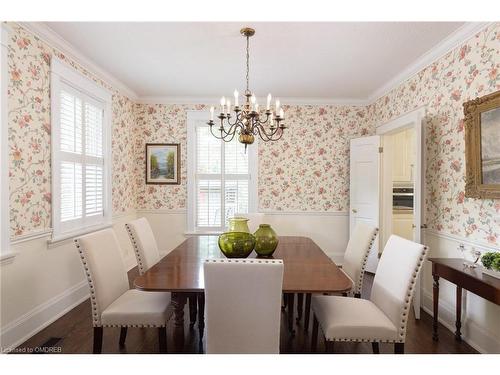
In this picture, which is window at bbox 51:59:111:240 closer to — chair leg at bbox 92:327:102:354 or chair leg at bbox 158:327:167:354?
chair leg at bbox 92:327:102:354

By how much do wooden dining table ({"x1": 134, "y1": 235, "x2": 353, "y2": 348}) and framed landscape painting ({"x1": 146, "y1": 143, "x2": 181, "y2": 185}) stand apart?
2.06m

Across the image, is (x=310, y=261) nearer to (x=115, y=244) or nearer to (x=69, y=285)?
(x=115, y=244)

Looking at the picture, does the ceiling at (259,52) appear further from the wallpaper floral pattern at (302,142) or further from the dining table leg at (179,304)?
the dining table leg at (179,304)

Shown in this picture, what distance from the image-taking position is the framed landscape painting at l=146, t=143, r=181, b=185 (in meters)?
4.48

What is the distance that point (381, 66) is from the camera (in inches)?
127

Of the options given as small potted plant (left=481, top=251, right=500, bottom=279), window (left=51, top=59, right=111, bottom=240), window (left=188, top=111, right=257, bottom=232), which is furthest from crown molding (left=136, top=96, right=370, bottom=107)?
small potted plant (left=481, top=251, right=500, bottom=279)

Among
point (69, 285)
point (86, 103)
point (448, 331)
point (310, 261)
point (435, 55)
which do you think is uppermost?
point (435, 55)

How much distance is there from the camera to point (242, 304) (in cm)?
141

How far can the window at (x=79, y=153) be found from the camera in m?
2.67

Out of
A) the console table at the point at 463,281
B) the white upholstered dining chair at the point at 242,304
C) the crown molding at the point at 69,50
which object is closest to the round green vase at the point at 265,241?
the white upholstered dining chair at the point at 242,304

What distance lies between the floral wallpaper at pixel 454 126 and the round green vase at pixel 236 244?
183cm

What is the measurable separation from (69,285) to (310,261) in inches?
94.5

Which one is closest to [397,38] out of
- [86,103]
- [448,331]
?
[448,331]
